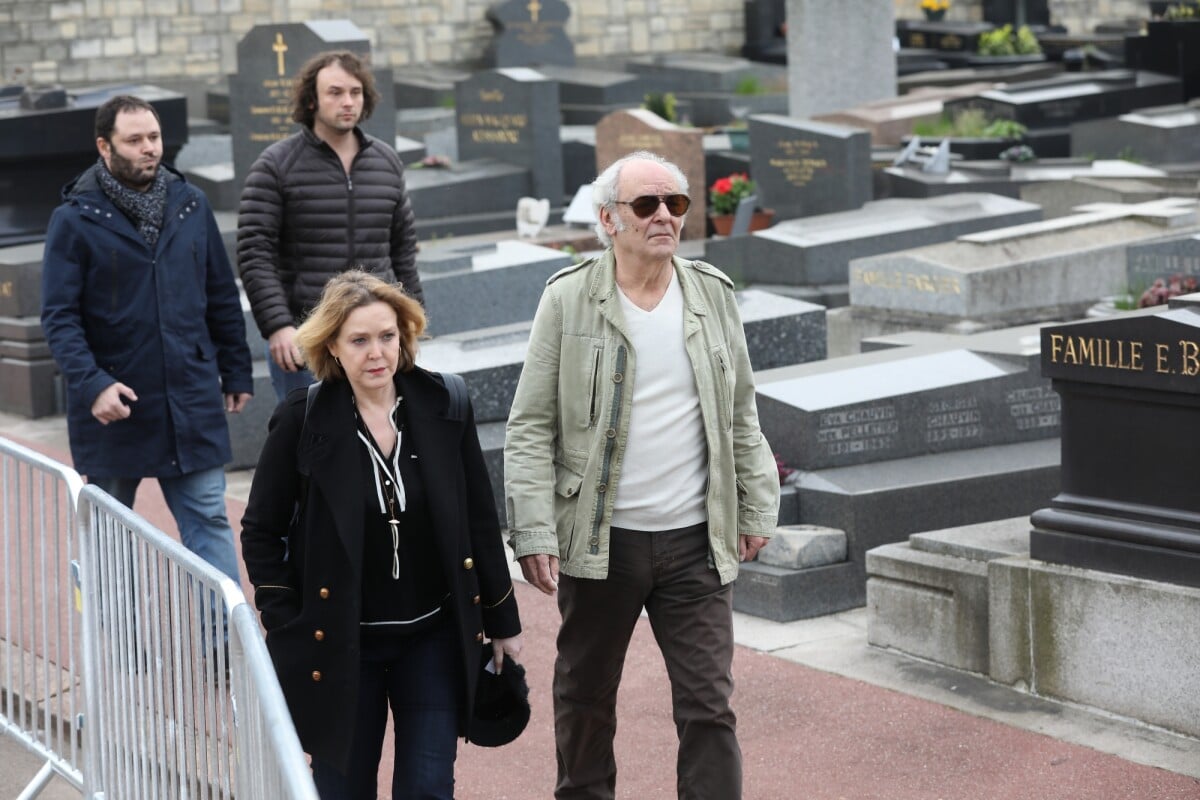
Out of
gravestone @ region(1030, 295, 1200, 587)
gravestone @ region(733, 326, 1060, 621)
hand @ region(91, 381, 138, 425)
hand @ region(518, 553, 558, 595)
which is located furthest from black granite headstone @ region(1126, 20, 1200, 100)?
hand @ region(518, 553, 558, 595)

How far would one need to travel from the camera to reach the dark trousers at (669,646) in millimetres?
4305

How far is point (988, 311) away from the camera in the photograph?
11.2 meters

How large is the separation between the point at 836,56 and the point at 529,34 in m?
11.9

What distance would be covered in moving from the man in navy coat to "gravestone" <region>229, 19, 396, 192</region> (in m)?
8.77

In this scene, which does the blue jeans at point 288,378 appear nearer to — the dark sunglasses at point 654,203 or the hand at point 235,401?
the hand at point 235,401

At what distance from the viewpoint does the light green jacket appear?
4.27 meters

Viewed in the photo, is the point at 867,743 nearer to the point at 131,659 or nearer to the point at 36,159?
the point at 131,659

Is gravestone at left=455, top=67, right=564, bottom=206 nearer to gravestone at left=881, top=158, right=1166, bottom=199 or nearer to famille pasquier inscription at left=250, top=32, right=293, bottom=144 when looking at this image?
gravestone at left=881, top=158, right=1166, bottom=199

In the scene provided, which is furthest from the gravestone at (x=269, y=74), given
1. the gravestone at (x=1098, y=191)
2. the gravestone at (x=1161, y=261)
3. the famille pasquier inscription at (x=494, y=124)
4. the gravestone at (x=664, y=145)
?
the gravestone at (x=1161, y=261)

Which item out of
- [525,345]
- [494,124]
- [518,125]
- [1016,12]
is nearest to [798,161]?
[518,125]

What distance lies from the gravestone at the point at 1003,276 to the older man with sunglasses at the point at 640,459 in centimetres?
714

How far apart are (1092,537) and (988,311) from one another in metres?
5.64

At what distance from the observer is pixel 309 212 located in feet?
21.6

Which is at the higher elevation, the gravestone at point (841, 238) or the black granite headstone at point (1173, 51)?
the black granite headstone at point (1173, 51)
